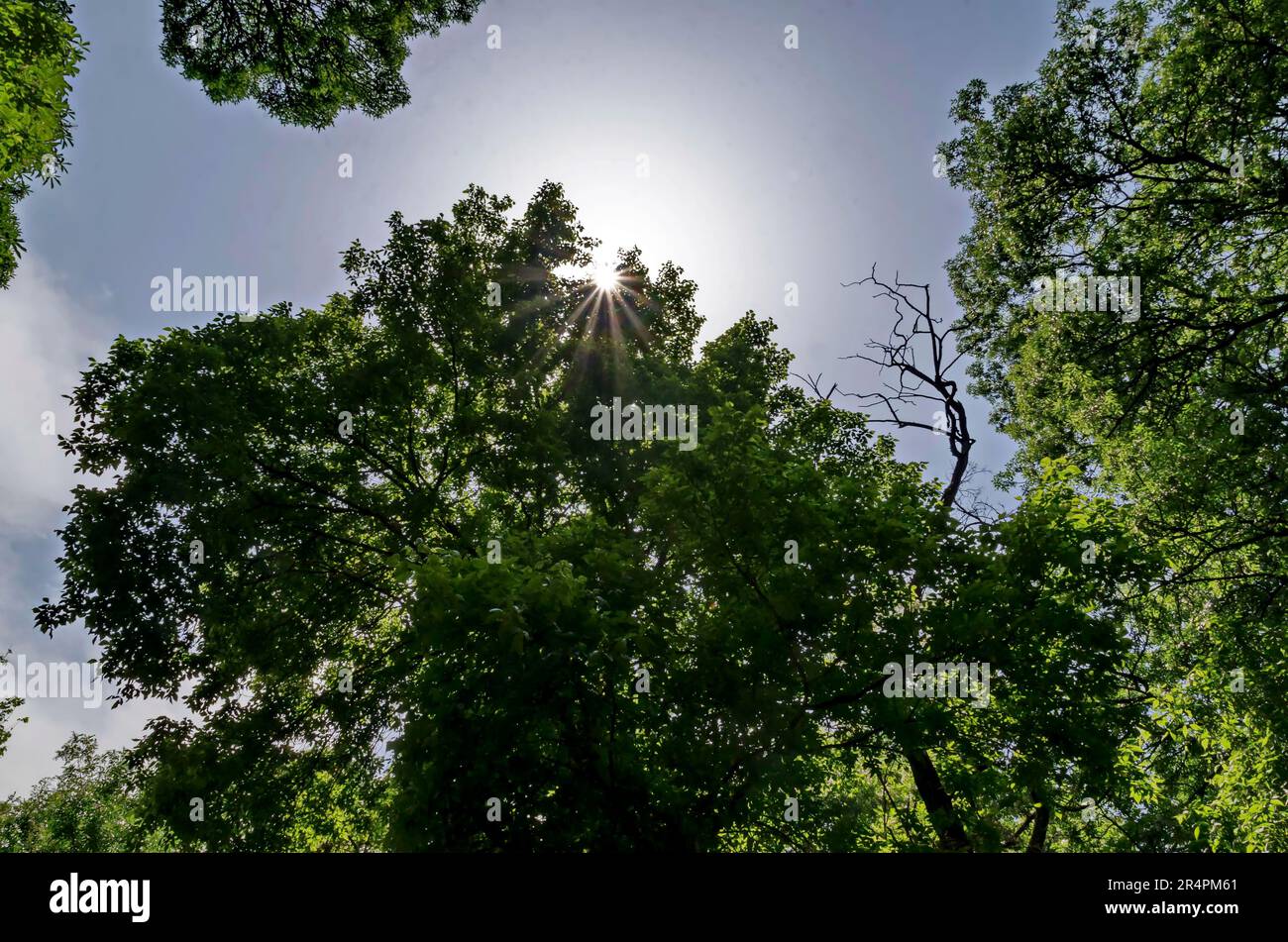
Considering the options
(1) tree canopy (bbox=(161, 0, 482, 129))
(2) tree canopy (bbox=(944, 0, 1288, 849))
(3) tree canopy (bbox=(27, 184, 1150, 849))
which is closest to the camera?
(3) tree canopy (bbox=(27, 184, 1150, 849))

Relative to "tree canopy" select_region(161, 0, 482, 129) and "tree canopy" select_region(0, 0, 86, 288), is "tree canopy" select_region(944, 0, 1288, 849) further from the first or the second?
"tree canopy" select_region(0, 0, 86, 288)

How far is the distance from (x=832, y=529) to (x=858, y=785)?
7.23m

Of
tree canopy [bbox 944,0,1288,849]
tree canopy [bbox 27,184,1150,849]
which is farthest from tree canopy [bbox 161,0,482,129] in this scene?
tree canopy [bbox 944,0,1288,849]

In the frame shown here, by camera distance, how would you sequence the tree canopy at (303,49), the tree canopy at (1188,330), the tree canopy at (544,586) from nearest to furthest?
the tree canopy at (544,586) → the tree canopy at (1188,330) → the tree canopy at (303,49)

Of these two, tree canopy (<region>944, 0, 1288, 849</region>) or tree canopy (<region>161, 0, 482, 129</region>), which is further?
tree canopy (<region>161, 0, 482, 129</region>)

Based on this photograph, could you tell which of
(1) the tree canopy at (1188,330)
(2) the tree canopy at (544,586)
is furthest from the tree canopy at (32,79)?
(1) the tree canopy at (1188,330)

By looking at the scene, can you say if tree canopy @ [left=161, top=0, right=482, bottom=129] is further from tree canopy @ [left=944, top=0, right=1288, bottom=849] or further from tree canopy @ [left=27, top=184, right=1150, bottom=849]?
tree canopy @ [left=944, top=0, right=1288, bottom=849]

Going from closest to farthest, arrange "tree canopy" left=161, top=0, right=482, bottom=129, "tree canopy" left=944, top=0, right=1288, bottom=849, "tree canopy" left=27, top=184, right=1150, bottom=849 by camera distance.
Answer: "tree canopy" left=27, top=184, right=1150, bottom=849, "tree canopy" left=944, top=0, right=1288, bottom=849, "tree canopy" left=161, top=0, right=482, bottom=129

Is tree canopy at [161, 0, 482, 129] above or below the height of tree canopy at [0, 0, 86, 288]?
above

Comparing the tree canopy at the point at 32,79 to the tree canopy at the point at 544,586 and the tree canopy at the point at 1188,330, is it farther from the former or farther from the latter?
the tree canopy at the point at 1188,330

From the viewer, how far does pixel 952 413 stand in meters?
18.5

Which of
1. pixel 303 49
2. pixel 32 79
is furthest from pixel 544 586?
pixel 303 49

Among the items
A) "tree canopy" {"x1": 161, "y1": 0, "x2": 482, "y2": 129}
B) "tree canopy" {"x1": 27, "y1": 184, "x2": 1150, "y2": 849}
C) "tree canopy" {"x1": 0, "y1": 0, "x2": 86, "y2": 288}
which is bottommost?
"tree canopy" {"x1": 27, "y1": 184, "x2": 1150, "y2": 849}
